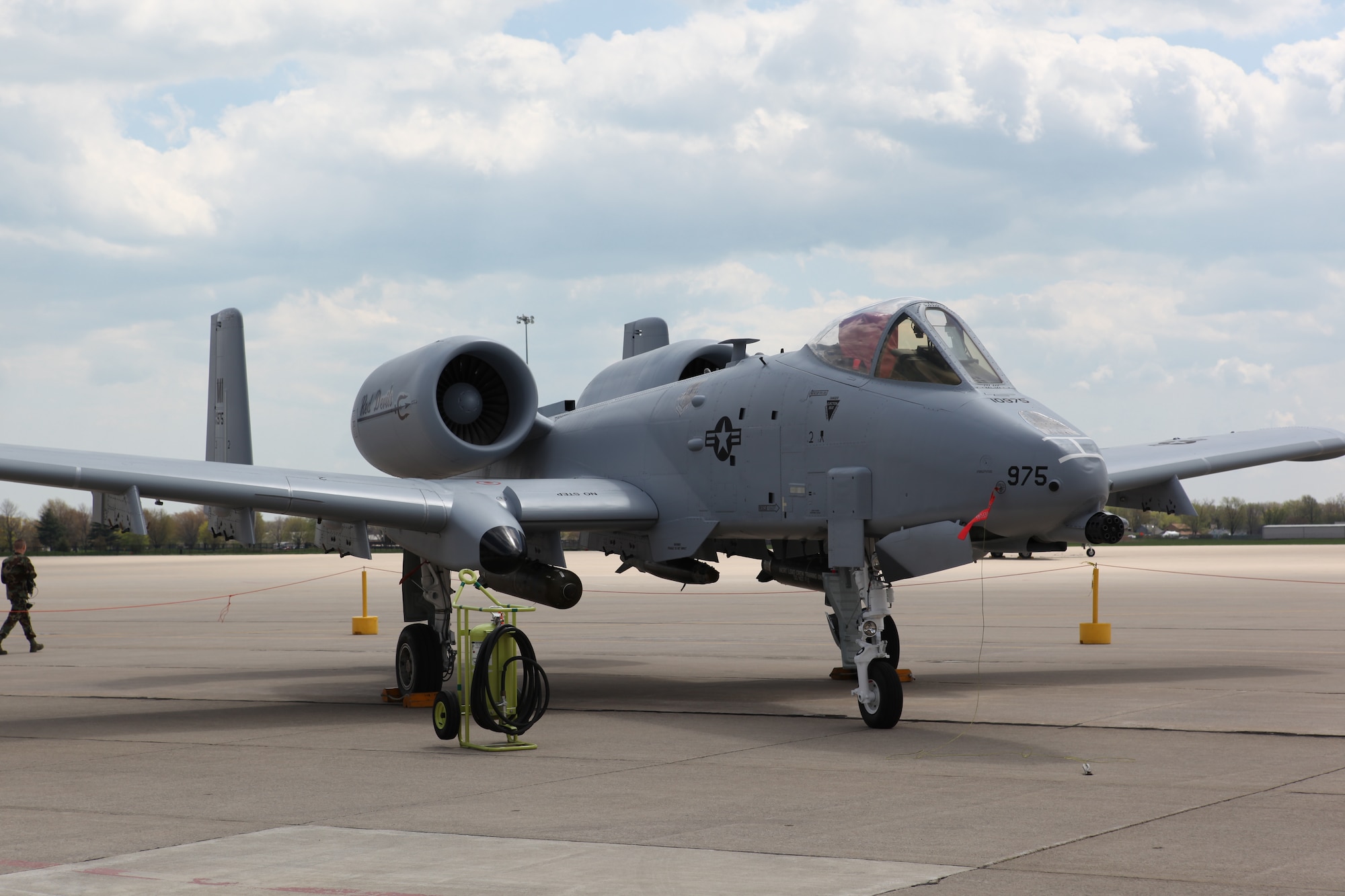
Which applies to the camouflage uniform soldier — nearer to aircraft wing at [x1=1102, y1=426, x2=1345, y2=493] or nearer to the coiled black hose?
Answer: the coiled black hose

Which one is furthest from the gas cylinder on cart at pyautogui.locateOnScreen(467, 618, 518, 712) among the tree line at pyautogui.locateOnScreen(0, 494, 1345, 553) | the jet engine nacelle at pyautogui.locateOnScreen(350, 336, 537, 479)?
the tree line at pyautogui.locateOnScreen(0, 494, 1345, 553)

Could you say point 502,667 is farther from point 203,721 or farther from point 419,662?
point 419,662

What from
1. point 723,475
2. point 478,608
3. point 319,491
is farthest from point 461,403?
point 478,608

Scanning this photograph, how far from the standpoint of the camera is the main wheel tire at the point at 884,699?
1112 cm

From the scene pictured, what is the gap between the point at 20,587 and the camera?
2105cm

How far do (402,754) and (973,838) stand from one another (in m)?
5.03

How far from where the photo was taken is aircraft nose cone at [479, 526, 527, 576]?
1219 cm

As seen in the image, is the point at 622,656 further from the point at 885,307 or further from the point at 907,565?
the point at 885,307

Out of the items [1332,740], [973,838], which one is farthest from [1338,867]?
[1332,740]

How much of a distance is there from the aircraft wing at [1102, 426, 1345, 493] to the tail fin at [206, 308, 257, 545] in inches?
447

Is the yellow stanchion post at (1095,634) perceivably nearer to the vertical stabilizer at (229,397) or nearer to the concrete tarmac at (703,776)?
the concrete tarmac at (703,776)

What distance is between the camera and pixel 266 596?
136 feet

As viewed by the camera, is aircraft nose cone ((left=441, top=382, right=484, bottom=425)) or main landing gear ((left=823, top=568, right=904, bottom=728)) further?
aircraft nose cone ((left=441, top=382, right=484, bottom=425))

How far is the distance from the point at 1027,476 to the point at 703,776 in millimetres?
3828
